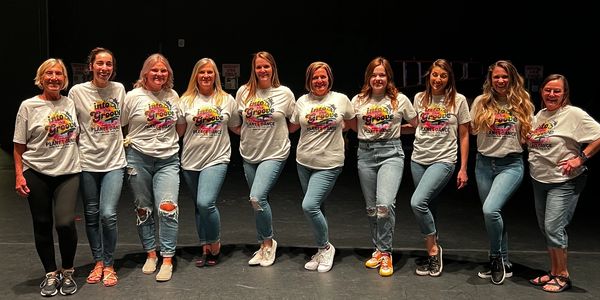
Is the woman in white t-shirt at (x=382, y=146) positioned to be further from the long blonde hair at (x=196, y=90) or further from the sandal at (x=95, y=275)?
the sandal at (x=95, y=275)

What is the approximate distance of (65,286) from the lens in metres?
3.48

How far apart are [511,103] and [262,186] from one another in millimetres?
1689

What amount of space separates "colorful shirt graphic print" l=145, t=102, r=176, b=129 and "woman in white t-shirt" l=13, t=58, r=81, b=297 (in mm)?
456

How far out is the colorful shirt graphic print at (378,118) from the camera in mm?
3848

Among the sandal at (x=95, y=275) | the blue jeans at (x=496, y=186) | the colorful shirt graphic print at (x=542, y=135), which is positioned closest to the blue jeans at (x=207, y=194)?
the sandal at (x=95, y=275)

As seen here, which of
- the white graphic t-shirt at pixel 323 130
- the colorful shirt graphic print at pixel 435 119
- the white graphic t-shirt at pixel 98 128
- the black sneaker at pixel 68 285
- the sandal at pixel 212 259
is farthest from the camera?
the sandal at pixel 212 259

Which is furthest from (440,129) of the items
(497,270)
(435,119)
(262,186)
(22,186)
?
(22,186)

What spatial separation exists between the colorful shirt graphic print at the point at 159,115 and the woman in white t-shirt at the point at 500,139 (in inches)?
78.1

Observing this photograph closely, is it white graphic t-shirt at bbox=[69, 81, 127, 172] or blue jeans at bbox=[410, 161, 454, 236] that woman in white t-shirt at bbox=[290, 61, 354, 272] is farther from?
white graphic t-shirt at bbox=[69, 81, 127, 172]

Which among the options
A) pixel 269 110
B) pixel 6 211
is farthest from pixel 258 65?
pixel 6 211

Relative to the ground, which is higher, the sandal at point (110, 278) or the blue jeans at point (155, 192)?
the blue jeans at point (155, 192)

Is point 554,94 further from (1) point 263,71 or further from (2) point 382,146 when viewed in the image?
(1) point 263,71

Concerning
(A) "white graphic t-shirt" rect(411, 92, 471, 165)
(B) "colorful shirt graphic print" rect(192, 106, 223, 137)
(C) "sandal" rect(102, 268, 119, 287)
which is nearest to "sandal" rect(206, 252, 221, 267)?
(C) "sandal" rect(102, 268, 119, 287)

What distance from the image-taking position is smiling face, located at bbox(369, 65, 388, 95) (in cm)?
383
